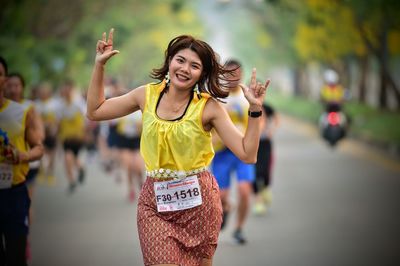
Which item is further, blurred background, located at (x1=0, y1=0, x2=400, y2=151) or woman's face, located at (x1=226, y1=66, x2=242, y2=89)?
blurred background, located at (x1=0, y1=0, x2=400, y2=151)

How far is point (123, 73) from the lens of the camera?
62.5 m

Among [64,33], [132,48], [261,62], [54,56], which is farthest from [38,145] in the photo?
[261,62]

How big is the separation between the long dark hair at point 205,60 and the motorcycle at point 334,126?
17074 millimetres

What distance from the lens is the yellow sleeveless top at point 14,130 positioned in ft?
20.5

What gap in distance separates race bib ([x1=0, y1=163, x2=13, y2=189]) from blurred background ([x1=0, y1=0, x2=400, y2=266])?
A: 91.7 inches

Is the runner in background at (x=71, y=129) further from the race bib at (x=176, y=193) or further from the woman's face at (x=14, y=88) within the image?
the race bib at (x=176, y=193)

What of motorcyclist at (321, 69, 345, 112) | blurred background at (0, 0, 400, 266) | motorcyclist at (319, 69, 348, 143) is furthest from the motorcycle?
blurred background at (0, 0, 400, 266)

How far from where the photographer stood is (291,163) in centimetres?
1958

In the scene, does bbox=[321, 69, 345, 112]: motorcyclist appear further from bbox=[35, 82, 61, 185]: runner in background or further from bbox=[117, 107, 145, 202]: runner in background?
bbox=[117, 107, 145, 202]: runner in background

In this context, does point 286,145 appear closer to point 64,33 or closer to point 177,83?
point 64,33

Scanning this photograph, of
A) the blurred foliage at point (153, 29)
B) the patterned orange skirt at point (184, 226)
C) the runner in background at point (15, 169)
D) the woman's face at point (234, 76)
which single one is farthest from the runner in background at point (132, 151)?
the patterned orange skirt at point (184, 226)

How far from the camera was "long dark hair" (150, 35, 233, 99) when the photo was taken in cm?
504

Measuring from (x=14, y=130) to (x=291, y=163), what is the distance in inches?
539

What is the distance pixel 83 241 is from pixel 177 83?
500cm
